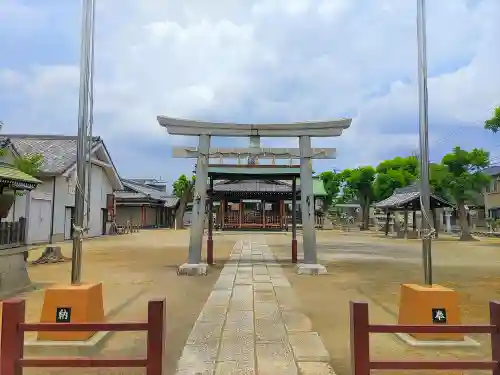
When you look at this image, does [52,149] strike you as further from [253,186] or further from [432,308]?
[432,308]

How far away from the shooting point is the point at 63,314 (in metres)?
5.41

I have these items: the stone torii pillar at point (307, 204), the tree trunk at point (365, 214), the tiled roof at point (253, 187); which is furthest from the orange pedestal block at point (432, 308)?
the tree trunk at point (365, 214)

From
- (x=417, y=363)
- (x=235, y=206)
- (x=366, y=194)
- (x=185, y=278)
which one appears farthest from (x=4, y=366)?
(x=366, y=194)

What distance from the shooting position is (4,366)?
356 centimetres

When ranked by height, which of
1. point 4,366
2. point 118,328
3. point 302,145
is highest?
point 302,145

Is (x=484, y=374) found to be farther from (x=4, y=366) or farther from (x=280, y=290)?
(x=280, y=290)

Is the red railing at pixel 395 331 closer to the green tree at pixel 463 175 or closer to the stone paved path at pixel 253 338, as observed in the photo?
the stone paved path at pixel 253 338

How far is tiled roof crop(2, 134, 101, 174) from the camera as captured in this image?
82.9 feet

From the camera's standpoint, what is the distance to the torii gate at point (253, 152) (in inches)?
484

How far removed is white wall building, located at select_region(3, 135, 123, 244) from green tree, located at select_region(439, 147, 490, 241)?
2328 centimetres

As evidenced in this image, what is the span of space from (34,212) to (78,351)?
65.6ft

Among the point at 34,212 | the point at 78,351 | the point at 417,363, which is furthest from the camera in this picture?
the point at 34,212

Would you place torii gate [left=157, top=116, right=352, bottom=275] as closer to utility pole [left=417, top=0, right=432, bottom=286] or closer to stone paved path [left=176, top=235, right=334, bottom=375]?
stone paved path [left=176, top=235, right=334, bottom=375]

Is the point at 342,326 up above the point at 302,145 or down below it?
below
